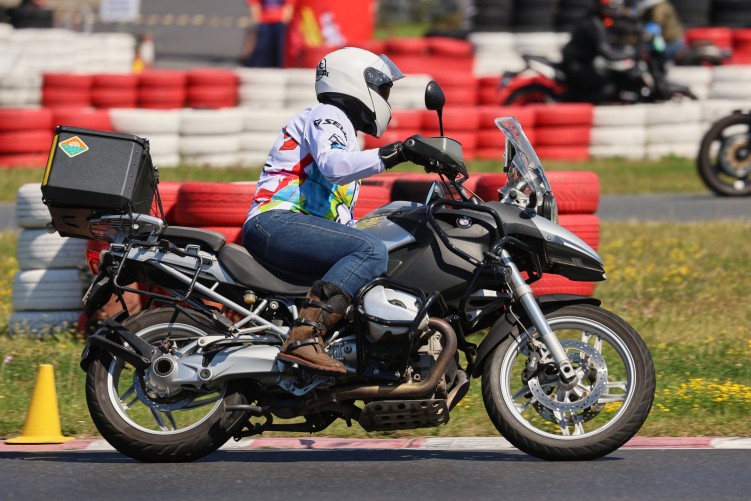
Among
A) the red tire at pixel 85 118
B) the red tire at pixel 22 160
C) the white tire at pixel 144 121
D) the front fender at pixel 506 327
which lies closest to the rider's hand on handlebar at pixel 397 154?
the front fender at pixel 506 327

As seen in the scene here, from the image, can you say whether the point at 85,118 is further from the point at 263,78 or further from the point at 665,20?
the point at 665,20

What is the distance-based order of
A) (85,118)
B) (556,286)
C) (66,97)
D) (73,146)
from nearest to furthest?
(73,146) < (556,286) < (85,118) < (66,97)

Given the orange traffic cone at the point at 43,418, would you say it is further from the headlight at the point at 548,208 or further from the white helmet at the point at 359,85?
the headlight at the point at 548,208

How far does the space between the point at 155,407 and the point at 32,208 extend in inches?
126

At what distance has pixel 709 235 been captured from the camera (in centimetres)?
1165

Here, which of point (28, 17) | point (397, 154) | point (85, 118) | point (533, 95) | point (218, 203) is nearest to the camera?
point (397, 154)

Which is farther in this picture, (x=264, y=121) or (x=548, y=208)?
(x=264, y=121)

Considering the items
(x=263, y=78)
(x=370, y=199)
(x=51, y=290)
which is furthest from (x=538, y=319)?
(x=263, y=78)

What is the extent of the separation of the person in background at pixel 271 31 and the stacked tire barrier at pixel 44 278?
16084 mm

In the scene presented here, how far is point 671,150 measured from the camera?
17.3m

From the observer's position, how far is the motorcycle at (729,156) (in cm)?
1358

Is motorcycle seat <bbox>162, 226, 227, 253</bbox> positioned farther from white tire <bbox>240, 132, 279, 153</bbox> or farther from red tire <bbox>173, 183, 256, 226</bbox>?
white tire <bbox>240, 132, 279, 153</bbox>

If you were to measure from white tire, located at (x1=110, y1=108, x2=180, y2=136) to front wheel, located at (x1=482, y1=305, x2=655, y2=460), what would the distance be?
973 centimetres

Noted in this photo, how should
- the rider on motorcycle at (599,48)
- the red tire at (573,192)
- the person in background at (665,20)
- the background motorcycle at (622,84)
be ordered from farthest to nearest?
the person in background at (665,20) → the rider on motorcycle at (599,48) → the background motorcycle at (622,84) → the red tire at (573,192)
